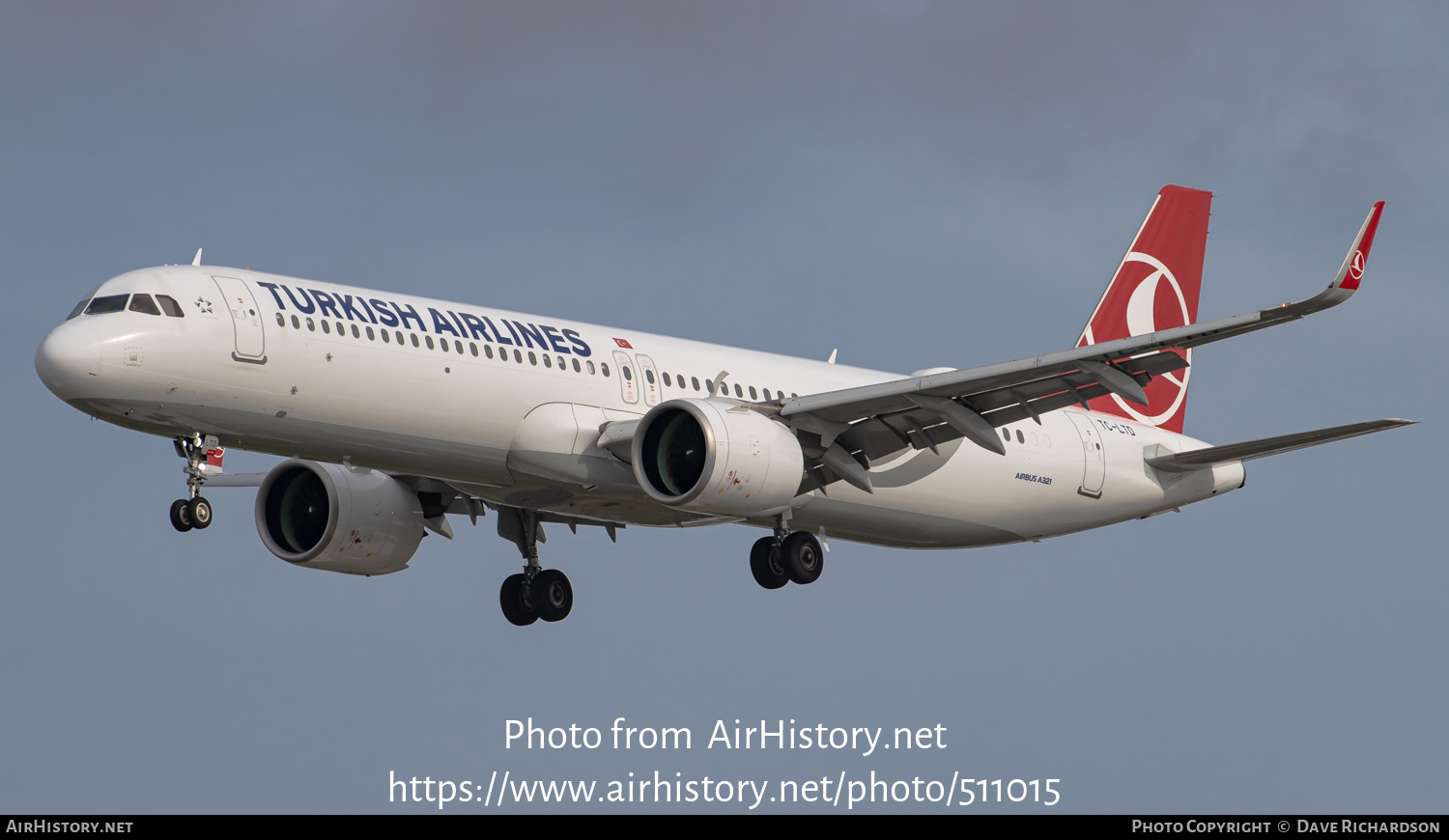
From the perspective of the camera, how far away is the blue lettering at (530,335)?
33.9m

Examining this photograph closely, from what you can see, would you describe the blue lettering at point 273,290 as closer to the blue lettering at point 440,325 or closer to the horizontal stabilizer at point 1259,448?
the blue lettering at point 440,325

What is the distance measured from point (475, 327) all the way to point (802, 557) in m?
7.67

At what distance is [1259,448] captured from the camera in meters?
38.1

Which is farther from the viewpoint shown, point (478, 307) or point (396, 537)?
point (396, 537)

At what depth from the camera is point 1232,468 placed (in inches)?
1670

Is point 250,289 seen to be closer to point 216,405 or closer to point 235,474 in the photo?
point 216,405

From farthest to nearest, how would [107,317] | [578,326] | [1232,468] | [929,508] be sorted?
[1232,468] → [929,508] → [578,326] → [107,317]

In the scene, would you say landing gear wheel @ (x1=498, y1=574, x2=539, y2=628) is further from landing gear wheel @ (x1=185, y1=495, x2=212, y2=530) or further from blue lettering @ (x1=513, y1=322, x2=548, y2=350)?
landing gear wheel @ (x1=185, y1=495, x2=212, y2=530)

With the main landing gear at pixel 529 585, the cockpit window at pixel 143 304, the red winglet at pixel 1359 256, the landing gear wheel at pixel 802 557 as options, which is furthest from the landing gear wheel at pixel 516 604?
the red winglet at pixel 1359 256

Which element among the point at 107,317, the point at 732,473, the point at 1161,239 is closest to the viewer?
the point at 107,317

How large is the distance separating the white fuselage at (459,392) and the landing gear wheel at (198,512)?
4.08 ft

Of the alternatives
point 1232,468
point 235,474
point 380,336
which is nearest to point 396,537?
point 235,474

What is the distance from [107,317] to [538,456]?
24.4ft

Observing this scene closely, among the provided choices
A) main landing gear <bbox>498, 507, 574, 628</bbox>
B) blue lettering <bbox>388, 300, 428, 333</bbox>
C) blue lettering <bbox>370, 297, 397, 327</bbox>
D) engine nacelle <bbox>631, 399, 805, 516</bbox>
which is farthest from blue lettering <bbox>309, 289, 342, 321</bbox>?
main landing gear <bbox>498, 507, 574, 628</bbox>
